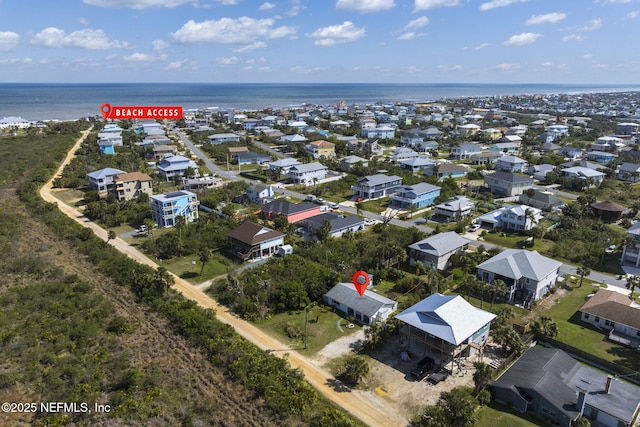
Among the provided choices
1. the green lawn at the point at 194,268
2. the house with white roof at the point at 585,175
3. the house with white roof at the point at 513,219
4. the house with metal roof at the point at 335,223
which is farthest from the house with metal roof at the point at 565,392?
the house with white roof at the point at 585,175

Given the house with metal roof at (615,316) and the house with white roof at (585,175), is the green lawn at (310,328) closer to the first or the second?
the house with metal roof at (615,316)

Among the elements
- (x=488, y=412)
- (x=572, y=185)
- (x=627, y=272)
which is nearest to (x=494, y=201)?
Answer: (x=572, y=185)

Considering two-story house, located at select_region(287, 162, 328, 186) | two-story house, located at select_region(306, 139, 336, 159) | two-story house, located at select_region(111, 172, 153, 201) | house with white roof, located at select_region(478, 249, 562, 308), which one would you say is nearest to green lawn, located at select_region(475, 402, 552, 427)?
house with white roof, located at select_region(478, 249, 562, 308)

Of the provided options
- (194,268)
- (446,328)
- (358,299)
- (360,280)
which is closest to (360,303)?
(358,299)

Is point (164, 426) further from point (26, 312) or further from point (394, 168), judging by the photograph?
point (394, 168)

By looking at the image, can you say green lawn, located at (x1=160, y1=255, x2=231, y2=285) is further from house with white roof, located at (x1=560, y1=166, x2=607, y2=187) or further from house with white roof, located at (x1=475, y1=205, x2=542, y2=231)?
house with white roof, located at (x1=560, y1=166, x2=607, y2=187)

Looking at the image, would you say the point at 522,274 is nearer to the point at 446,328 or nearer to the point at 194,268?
the point at 446,328
